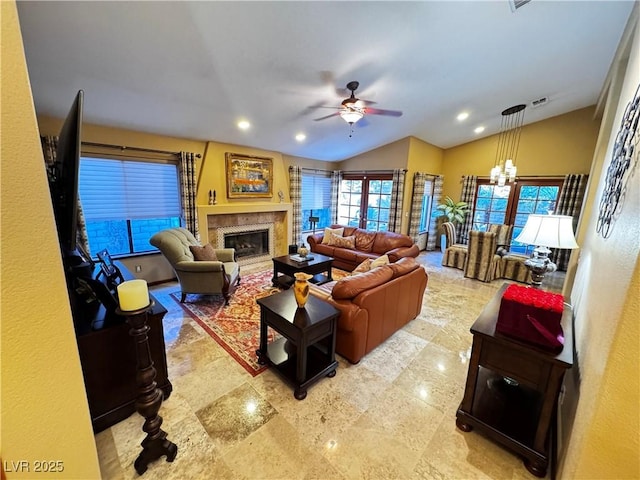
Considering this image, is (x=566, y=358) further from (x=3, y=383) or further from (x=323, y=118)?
(x=323, y=118)

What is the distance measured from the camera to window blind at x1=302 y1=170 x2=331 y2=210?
6.77 meters

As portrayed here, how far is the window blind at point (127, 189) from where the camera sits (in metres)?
3.64

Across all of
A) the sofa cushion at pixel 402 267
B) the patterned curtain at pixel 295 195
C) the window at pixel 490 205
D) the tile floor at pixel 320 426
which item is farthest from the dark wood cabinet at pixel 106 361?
the window at pixel 490 205

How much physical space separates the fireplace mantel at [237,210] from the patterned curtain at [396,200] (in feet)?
8.11

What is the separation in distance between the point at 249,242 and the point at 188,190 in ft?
5.67

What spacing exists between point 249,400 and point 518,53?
467 cm

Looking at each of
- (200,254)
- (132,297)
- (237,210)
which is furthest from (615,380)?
(237,210)

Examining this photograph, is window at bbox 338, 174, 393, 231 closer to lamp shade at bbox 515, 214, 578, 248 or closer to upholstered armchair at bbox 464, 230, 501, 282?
upholstered armchair at bbox 464, 230, 501, 282

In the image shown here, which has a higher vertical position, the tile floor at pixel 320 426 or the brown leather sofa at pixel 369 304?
the brown leather sofa at pixel 369 304

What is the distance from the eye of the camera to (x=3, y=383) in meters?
0.90

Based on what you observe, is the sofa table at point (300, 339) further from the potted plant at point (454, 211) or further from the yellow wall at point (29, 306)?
the potted plant at point (454, 211)

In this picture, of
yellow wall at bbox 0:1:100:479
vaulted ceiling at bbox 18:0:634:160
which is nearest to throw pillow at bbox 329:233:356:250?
vaulted ceiling at bbox 18:0:634:160

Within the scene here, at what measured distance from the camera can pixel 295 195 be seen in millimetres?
6223

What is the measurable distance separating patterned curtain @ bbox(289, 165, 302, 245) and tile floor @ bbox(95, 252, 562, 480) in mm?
3955
